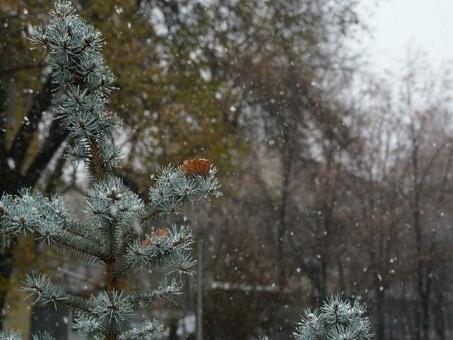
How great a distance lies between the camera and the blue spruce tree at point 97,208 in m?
1.98

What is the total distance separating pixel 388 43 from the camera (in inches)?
541

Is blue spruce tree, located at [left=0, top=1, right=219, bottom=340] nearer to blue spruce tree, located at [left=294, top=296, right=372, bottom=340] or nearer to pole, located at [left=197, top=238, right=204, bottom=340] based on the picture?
blue spruce tree, located at [left=294, top=296, right=372, bottom=340]

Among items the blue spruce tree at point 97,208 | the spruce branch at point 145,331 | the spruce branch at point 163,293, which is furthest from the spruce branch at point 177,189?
the spruce branch at point 145,331

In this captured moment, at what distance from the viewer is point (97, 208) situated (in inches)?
77.1

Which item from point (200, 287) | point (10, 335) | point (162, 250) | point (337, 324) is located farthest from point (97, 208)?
point (200, 287)

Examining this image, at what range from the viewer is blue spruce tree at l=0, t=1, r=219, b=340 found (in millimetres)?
1981

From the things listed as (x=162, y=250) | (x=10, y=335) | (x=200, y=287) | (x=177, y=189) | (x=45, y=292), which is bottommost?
(x=10, y=335)

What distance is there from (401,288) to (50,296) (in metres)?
12.2

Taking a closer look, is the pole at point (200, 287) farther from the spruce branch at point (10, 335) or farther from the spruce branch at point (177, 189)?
the spruce branch at point (10, 335)

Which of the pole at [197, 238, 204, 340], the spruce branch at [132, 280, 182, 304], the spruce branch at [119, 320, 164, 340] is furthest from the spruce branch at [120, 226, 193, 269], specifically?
the pole at [197, 238, 204, 340]

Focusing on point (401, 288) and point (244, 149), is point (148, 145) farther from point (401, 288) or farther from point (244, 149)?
point (401, 288)

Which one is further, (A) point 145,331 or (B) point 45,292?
(A) point 145,331

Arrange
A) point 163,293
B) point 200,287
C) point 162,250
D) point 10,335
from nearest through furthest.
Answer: point 10,335
point 162,250
point 163,293
point 200,287

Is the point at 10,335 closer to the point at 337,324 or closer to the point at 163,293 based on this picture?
the point at 163,293
